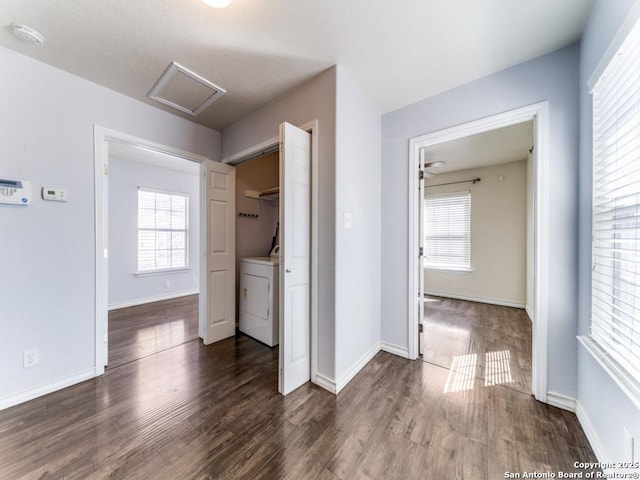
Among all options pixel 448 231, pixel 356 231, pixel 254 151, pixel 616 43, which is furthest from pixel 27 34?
pixel 448 231

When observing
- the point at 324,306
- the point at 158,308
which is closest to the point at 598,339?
the point at 324,306

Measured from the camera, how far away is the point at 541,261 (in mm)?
1758

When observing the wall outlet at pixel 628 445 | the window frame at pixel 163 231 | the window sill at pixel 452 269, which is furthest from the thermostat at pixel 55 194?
the window sill at pixel 452 269

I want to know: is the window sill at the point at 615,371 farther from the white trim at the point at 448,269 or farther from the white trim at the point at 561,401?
the white trim at the point at 448,269

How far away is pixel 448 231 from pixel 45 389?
572cm

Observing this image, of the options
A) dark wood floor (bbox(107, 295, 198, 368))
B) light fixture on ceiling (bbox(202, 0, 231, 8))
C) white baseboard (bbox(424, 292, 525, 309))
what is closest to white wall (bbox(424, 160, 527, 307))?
white baseboard (bbox(424, 292, 525, 309))

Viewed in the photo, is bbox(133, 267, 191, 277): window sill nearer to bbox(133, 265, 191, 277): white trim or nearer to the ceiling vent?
bbox(133, 265, 191, 277): white trim

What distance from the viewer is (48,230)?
191 cm

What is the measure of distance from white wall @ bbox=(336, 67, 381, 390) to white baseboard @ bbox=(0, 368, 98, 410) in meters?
2.14

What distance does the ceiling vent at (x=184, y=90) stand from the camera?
1996 millimetres

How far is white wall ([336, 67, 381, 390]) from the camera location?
1.96 meters

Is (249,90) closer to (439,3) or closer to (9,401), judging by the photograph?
(439,3)

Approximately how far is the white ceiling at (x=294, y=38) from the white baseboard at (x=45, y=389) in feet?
8.22

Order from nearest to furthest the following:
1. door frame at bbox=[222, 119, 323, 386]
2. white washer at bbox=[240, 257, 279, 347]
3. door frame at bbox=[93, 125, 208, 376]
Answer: door frame at bbox=[222, 119, 323, 386] → door frame at bbox=[93, 125, 208, 376] → white washer at bbox=[240, 257, 279, 347]
